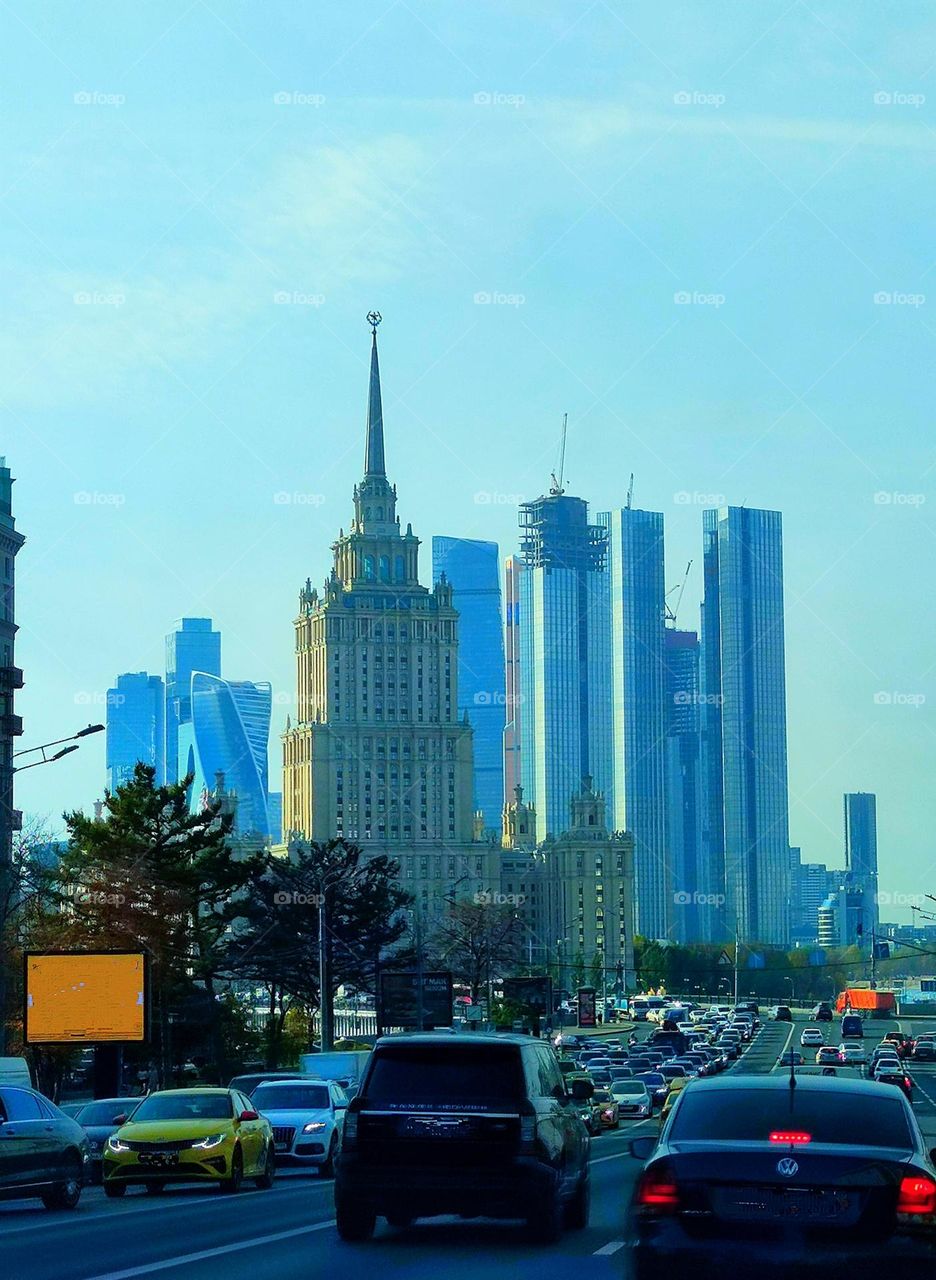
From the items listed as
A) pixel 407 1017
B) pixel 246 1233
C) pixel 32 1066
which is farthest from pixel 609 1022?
pixel 246 1233

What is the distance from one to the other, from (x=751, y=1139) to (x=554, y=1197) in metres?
6.79

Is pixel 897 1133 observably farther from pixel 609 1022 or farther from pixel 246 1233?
pixel 609 1022

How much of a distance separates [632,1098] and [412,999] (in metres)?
19.6

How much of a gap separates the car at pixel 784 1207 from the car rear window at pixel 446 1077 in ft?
20.8

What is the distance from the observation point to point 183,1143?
27.5 meters

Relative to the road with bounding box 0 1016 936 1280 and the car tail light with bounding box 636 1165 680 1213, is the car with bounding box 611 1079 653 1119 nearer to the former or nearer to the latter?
the road with bounding box 0 1016 936 1280

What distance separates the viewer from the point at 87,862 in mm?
80750

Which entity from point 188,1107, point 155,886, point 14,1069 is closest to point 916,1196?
point 188,1107

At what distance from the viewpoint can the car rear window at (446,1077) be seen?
19000mm

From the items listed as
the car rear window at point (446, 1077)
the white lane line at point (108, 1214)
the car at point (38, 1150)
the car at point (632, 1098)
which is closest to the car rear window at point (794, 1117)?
the car rear window at point (446, 1077)

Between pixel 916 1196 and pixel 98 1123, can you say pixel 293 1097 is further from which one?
pixel 916 1196

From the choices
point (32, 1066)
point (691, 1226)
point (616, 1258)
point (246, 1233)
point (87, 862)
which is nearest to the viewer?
point (691, 1226)

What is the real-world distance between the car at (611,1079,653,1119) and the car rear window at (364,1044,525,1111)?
46.1m

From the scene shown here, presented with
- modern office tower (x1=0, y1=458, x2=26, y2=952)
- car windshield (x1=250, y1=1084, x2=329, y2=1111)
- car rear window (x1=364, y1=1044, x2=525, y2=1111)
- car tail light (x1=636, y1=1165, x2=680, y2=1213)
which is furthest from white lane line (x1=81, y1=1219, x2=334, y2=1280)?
modern office tower (x1=0, y1=458, x2=26, y2=952)
